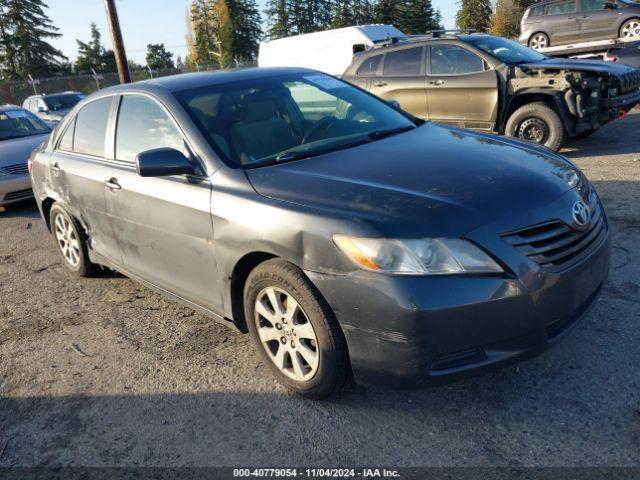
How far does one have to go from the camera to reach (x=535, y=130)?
7.61 m

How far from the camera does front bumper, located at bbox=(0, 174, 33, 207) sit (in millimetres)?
7812

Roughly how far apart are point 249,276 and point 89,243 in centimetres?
223

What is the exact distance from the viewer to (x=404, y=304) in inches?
89.7

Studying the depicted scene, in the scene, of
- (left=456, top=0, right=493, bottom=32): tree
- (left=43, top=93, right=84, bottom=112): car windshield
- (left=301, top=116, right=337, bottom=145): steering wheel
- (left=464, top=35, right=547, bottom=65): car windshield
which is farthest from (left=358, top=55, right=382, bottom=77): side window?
(left=456, top=0, right=493, bottom=32): tree

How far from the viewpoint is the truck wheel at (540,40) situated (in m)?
16.1

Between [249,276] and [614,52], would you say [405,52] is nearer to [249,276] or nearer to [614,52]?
[614,52]

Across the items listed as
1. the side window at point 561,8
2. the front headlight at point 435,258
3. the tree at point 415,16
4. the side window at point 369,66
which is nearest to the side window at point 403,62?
the side window at point 369,66

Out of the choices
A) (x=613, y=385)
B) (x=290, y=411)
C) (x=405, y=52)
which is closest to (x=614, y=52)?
(x=405, y=52)

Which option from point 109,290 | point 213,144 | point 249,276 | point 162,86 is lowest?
point 109,290

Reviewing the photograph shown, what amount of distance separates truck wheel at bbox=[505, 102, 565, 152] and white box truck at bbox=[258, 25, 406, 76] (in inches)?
316

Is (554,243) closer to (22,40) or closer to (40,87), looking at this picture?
(40,87)

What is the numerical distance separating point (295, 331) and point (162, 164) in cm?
118

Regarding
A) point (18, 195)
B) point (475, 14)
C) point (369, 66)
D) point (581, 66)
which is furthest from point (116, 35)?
point (475, 14)

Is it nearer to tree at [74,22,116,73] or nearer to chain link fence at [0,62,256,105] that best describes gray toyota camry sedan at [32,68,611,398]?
chain link fence at [0,62,256,105]
